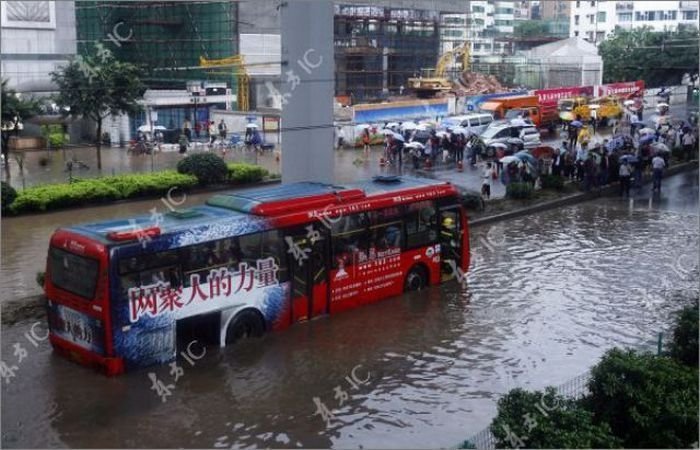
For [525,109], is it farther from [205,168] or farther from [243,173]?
[205,168]

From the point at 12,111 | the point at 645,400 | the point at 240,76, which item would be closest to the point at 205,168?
the point at 12,111

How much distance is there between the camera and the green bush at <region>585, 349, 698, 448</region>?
741 cm

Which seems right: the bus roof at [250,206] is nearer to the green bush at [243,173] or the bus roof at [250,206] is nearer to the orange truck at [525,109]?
the green bush at [243,173]

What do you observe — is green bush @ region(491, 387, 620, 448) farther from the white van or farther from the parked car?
the white van

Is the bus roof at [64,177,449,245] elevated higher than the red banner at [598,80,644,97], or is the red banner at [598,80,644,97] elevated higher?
the red banner at [598,80,644,97]

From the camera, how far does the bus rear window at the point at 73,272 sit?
32.4ft

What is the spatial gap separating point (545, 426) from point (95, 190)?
17102 mm

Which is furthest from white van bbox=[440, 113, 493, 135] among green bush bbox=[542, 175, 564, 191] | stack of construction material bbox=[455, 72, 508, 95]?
stack of construction material bbox=[455, 72, 508, 95]

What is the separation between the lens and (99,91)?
27750 mm

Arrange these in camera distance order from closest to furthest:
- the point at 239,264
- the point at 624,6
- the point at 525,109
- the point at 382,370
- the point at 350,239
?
the point at 382,370
the point at 239,264
the point at 350,239
the point at 525,109
the point at 624,6

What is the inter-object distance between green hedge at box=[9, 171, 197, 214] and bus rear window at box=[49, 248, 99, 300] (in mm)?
10766

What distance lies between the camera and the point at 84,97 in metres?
27.8

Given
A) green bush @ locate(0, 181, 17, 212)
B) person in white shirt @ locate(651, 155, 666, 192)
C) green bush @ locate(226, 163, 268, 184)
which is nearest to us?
green bush @ locate(0, 181, 17, 212)

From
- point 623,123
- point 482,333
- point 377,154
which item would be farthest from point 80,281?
point 623,123
